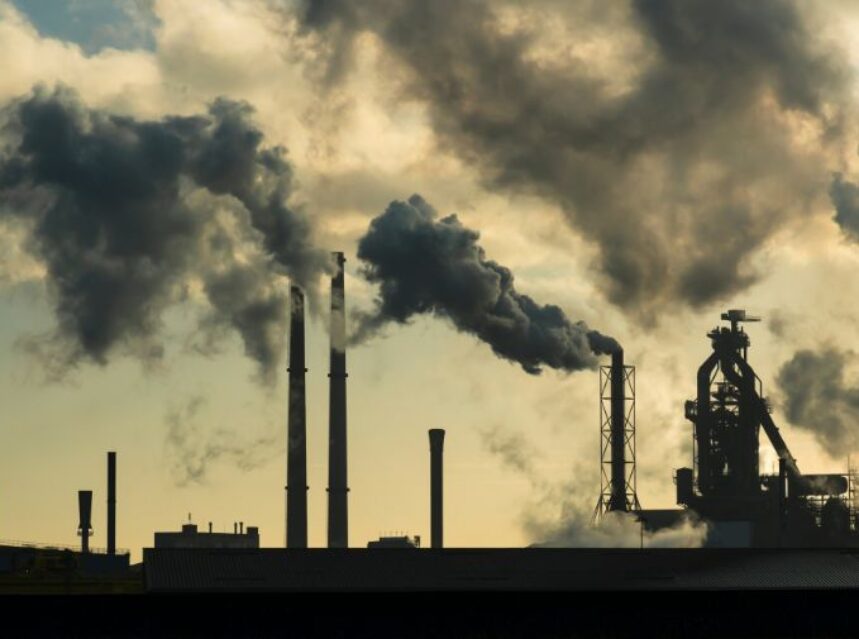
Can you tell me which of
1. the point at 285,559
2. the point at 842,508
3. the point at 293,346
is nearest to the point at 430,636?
the point at 285,559

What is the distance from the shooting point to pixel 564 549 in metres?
77.0

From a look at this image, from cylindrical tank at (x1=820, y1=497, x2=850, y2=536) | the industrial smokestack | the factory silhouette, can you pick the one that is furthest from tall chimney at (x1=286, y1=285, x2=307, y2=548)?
cylindrical tank at (x1=820, y1=497, x2=850, y2=536)

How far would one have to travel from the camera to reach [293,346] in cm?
10600

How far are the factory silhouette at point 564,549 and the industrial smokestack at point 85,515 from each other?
8 cm

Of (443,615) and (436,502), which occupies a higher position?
(436,502)

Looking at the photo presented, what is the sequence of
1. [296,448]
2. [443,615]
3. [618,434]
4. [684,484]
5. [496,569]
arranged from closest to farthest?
[443,615]
[496,569]
[296,448]
[618,434]
[684,484]

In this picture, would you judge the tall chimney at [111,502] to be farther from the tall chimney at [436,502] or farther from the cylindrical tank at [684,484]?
the cylindrical tank at [684,484]

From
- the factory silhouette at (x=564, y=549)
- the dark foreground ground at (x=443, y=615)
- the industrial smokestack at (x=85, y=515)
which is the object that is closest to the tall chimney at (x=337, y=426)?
the factory silhouette at (x=564, y=549)

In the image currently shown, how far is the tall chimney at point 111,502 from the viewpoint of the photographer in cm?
11781

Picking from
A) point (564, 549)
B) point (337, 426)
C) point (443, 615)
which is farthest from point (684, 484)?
point (443, 615)

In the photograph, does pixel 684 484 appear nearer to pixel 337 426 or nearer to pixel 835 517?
pixel 835 517

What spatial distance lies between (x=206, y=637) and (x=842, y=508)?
8297cm

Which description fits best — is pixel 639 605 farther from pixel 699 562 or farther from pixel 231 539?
pixel 231 539

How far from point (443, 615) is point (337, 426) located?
59094 millimetres
